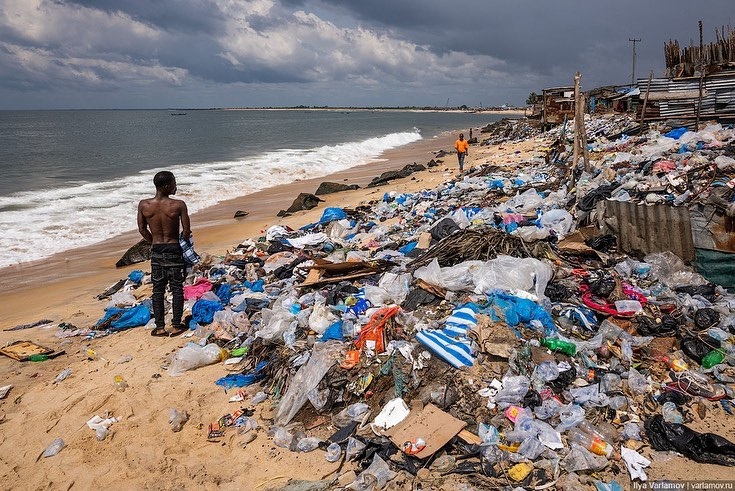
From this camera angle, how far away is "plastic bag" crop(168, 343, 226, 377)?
4.26 m

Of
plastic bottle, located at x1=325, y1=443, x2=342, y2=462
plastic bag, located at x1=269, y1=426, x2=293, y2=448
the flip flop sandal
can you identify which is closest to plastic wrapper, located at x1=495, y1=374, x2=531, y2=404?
plastic bottle, located at x1=325, y1=443, x2=342, y2=462

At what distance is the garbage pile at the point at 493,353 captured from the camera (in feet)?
9.61

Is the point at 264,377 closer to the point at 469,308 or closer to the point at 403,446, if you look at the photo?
the point at 403,446

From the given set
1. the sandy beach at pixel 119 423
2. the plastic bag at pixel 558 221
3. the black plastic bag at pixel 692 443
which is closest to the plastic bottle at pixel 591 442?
the black plastic bag at pixel 692 443

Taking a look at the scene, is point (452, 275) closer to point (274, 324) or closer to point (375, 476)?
point (274, 324)

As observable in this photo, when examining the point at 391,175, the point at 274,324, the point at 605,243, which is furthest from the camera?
the point at 391,175

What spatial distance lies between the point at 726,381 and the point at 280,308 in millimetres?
4157

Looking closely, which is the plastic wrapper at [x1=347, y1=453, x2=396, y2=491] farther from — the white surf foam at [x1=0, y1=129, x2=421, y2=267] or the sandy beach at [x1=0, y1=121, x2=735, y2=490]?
the white surf foam at [x1=0, y1=129, x2=421, y2=267]

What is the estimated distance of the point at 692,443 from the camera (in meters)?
2.85

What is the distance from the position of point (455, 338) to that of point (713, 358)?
7.02 ft

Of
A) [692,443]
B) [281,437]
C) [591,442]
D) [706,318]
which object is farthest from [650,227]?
[281,437]

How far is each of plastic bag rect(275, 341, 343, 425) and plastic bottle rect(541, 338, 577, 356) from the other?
1818 millimetres

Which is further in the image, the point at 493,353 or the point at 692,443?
the point at 493,353

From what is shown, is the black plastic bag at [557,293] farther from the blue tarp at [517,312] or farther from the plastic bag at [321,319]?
the plastic bag at [321,319]
